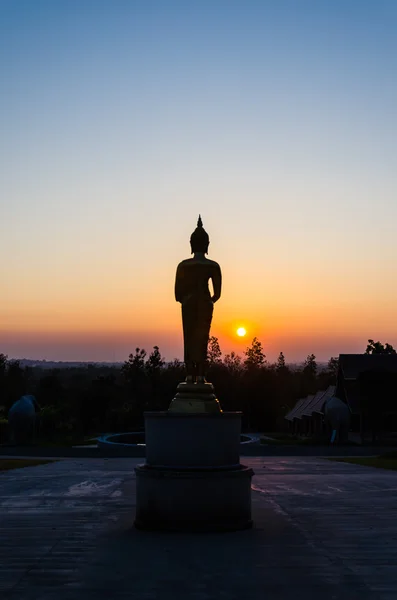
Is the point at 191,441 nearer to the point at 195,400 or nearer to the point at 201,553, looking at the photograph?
the point at 195,400

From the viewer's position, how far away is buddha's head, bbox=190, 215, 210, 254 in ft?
38.2

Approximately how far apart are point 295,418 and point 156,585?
6017cm

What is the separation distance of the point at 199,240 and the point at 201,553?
5.03 metres

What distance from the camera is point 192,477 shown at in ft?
32.8

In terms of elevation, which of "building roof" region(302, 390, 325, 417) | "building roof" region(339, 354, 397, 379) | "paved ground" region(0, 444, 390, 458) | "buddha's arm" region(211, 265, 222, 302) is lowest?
"paved ground" region(0, 444, 390, 458)

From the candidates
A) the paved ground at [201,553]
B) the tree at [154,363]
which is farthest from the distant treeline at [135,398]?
the paved ground at [201,553]

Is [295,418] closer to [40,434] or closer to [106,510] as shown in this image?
[40,434]

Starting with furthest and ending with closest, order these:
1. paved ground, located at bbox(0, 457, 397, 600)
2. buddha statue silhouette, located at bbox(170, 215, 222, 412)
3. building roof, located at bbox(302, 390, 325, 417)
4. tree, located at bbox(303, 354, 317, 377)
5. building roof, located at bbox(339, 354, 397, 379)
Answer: tree, located at bbox(303, 354, 317, 377)
building roof, located at bbox(302, 390, 325, 417)
building roof, located at bbox(339, 354, 397, 379)
buddha statue silhouette, located at bbox(170, 215, 222, 412)
paved ground, located at bbox(0, 457, 397, 600)

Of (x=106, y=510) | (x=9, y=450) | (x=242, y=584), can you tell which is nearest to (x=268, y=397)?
(x=9, y=450)

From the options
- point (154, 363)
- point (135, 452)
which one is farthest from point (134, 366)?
point (135, 452)

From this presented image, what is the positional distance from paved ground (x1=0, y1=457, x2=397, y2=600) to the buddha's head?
4328 mm

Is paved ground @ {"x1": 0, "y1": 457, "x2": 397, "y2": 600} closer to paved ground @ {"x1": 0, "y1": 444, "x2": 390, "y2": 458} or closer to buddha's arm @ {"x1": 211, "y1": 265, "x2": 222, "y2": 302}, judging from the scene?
buddha's arm @ {"x1": 211, "y1": 265, "x2": 222, "y2": 302}

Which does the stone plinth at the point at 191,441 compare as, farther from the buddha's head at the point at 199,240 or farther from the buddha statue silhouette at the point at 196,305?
the buddha's head at the point at 199,240

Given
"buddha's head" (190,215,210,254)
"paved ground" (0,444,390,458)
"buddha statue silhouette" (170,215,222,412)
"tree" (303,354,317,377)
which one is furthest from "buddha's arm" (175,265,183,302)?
"tree" (303,354,317,377)
